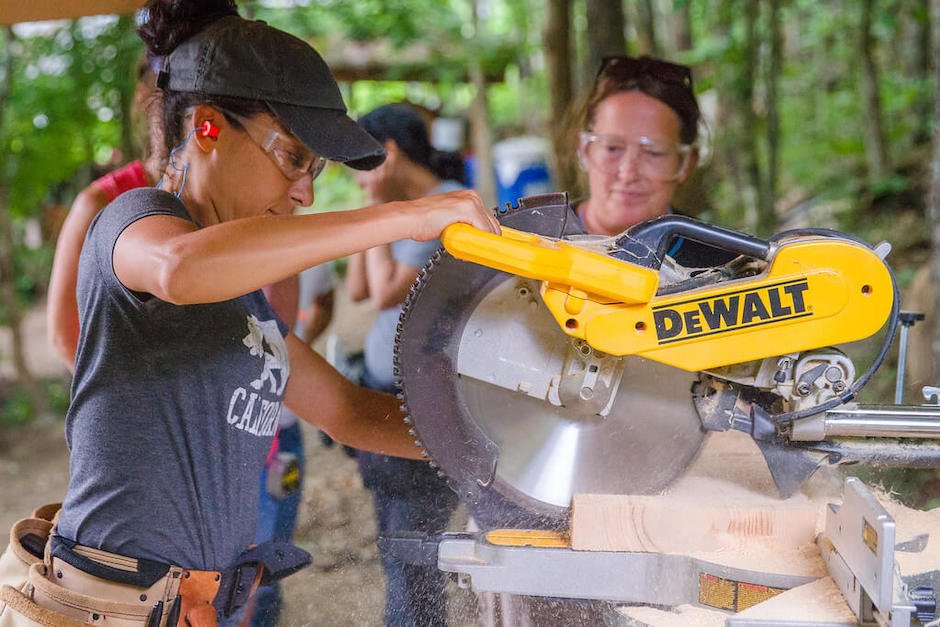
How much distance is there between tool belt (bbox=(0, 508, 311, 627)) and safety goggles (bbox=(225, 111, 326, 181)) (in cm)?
60

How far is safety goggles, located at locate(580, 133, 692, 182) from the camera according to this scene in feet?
6.70

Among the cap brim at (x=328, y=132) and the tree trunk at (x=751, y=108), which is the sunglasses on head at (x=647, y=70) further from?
the tree trunk at (x=751, y=108)

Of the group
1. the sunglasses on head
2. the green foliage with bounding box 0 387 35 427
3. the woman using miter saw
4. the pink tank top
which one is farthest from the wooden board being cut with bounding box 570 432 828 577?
the green foliage with bounding box 0 387 35 427

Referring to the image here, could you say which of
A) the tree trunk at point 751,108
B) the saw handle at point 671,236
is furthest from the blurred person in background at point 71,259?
the tree trunk at point 751,108

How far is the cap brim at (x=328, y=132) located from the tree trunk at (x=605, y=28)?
2.69m

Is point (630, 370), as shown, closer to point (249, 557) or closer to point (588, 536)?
point (588, 536)

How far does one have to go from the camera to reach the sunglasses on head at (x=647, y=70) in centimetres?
210

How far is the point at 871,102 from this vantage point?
6.65 metres

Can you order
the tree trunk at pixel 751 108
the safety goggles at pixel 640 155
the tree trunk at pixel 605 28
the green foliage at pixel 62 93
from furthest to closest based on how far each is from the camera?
the tree trunk at pixel 751 108, the green foliage at pixel 62 93, the tree trunk at pixel 605 28, the safety goggles at pixel 640 155

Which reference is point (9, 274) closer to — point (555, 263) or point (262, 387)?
point (262, 387)

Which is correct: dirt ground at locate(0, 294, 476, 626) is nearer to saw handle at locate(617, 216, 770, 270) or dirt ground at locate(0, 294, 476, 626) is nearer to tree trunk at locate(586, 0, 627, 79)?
saw handle at locate(617, 216, 770, 270)

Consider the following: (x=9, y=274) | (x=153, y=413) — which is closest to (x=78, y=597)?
(x=153, y=413)

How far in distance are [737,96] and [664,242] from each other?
605 centimetres

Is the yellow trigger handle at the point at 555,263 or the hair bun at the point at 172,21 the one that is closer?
the yellow trigger handle at the point at 555,263
